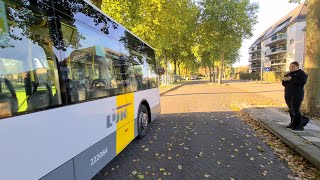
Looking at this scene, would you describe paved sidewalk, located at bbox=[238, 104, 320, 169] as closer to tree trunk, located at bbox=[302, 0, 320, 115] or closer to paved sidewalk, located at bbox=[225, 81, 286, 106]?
tree trunk, located at bbox=[302, 0, 320, 115]

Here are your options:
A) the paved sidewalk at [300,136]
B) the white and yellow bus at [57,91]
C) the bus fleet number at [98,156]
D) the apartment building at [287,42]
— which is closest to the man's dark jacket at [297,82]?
the paved sidewalk at [300,136]

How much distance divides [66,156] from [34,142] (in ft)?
1.92

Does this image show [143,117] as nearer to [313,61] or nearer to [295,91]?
[295,91]

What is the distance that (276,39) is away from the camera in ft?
224

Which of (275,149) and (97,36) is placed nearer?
(97,36)

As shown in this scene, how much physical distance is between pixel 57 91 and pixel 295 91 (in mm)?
5951

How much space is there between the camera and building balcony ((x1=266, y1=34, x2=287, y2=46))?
64588 millimetres

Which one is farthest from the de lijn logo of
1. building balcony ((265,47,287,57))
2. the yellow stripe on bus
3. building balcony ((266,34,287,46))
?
building balcony ((265,47,287,57))

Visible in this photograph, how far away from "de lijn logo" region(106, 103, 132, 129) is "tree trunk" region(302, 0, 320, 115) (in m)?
6.84

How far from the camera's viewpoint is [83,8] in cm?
370

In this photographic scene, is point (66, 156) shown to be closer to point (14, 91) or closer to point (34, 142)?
point (34, 142)

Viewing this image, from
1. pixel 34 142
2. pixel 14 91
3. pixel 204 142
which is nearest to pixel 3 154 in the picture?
pixel 34 142

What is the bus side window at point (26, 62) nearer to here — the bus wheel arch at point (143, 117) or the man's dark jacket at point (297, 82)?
the bus wheel arch at point (143, 117)

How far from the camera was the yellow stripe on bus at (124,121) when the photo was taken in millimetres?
4703
